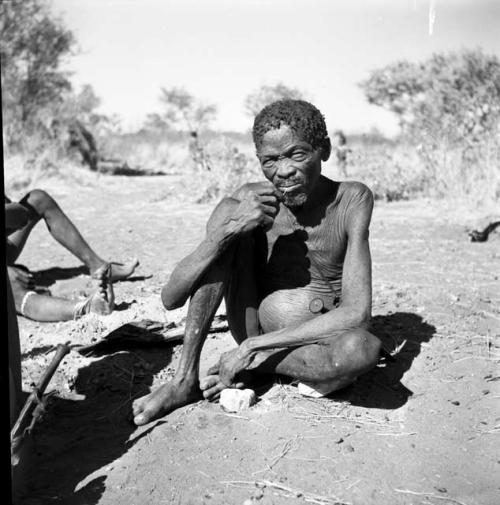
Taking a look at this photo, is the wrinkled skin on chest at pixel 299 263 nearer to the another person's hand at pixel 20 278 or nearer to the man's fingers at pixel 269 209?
the man's fingers at pixel 269 209

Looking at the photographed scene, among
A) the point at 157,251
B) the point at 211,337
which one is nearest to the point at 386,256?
the point at 157,251

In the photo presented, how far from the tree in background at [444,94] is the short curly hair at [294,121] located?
8901 mm

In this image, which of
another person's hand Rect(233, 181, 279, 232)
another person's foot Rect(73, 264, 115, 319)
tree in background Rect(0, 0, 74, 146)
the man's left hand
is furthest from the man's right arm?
tree in background Rect(0, 0, 74, 146)

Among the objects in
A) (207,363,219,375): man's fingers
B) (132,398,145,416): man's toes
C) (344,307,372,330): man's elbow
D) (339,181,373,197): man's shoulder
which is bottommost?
(132,398,145,416): man's toes

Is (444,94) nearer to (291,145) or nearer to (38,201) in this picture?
(38,201)

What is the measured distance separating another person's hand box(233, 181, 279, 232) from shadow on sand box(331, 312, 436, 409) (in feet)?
3.04

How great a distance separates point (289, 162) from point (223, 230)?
1.38 ft

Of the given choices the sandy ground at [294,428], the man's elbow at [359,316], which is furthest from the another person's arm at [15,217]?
the man's elbow at [359,316]

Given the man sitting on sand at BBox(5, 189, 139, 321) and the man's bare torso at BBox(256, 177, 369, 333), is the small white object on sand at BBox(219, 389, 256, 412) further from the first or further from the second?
the man sitting on sand at BBox(5, 189, 139, 321)

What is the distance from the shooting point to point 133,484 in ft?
8.24

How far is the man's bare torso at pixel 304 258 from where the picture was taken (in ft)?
10.3

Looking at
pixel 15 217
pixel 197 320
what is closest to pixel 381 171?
pixel 15 217

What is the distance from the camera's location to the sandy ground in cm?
246

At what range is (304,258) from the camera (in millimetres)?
3242
